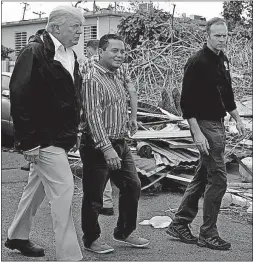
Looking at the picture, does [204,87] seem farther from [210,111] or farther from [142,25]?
[142,25]

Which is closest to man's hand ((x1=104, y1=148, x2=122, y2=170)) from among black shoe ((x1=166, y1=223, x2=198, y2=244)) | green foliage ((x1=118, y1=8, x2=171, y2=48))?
black shoe ((x1=166, y1=223, x2=198, y2=244))

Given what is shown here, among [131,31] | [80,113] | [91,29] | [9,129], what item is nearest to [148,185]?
[80,113]

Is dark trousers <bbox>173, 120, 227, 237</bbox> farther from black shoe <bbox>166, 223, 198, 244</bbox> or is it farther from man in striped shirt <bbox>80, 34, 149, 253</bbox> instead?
man in striped shirt <bbox>80, 34, 149, 253</bbox>

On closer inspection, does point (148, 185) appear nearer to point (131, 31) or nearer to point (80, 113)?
point (80, 113)

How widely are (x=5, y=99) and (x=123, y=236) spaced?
8024 millimetres

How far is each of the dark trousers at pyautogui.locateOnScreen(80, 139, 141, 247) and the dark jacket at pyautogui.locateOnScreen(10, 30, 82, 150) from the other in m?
0.53

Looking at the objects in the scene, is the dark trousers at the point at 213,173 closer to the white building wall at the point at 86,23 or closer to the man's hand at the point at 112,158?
the man's hand at the point at 112,158

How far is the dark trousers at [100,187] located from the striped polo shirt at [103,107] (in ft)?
0.47

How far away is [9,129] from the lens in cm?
1259

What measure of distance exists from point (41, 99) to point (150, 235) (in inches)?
85.0

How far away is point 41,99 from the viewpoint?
4.50 meters

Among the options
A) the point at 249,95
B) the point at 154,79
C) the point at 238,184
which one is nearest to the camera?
the point at 238,184

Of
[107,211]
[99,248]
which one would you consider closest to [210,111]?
[99,248]

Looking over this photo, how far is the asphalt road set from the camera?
17.1ft
